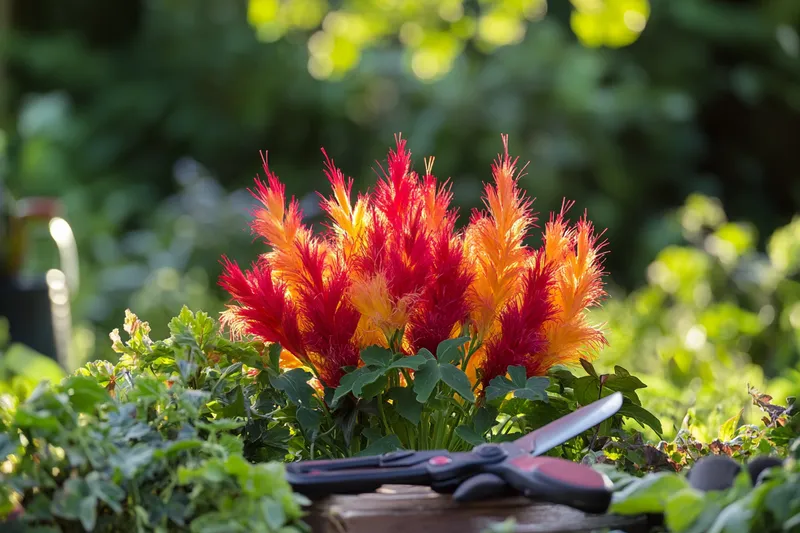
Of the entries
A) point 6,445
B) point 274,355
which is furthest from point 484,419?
point 6,445

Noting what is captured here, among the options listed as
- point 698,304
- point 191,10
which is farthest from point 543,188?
point 191,10

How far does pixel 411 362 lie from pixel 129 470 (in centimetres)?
32

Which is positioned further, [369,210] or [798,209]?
[798,209]

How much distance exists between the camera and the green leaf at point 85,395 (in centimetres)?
90

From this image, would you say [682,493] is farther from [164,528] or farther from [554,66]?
[554,66]

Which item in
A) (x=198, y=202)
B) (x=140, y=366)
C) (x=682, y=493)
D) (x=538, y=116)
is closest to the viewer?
(x=682, y=493)

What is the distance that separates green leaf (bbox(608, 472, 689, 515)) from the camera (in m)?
0.85

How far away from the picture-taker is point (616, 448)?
114 cm

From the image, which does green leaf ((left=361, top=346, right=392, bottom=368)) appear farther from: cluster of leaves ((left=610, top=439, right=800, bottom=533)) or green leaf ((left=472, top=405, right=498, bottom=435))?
cluster of leaves ((left=610, top=439, right=800, bottom=533))

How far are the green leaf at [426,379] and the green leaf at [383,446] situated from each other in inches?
2.7

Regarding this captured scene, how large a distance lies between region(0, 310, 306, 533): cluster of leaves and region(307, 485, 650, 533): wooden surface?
1.7 inches

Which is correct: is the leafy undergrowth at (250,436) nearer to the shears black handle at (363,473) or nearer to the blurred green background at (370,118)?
the shears black handle at (363,473)

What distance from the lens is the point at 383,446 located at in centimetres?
104

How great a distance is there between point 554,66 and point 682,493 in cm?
592
